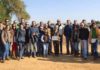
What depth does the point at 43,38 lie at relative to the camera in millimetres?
18438

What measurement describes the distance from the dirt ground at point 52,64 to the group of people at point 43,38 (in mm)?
580

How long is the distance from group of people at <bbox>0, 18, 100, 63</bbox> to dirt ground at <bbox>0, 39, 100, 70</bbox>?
0.58 metres

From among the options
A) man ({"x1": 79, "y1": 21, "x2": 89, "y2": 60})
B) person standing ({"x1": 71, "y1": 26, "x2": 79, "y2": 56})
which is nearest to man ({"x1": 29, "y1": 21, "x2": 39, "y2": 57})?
person standing ({"x1": 71, "y1": 26, "x2": 79, "y2": 56})

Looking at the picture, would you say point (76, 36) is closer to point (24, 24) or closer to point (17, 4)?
point (24, 24)

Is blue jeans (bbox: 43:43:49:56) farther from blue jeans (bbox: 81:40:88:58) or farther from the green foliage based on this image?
the green foliage

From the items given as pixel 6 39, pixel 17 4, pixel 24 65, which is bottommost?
pixel 24 65

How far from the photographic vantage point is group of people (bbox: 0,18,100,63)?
17.2 m

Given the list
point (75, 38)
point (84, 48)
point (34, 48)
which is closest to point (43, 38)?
point (34, 48)

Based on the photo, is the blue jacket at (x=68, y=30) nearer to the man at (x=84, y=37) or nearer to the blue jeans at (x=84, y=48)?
the man at (x=84, y=37)

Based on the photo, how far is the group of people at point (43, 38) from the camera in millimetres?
17188

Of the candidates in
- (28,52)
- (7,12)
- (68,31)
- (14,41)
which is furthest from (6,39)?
(7,12)

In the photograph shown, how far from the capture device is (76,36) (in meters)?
18.4

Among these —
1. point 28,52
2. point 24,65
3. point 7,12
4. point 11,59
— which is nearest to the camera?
point 24,65

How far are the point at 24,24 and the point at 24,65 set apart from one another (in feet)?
10.1
